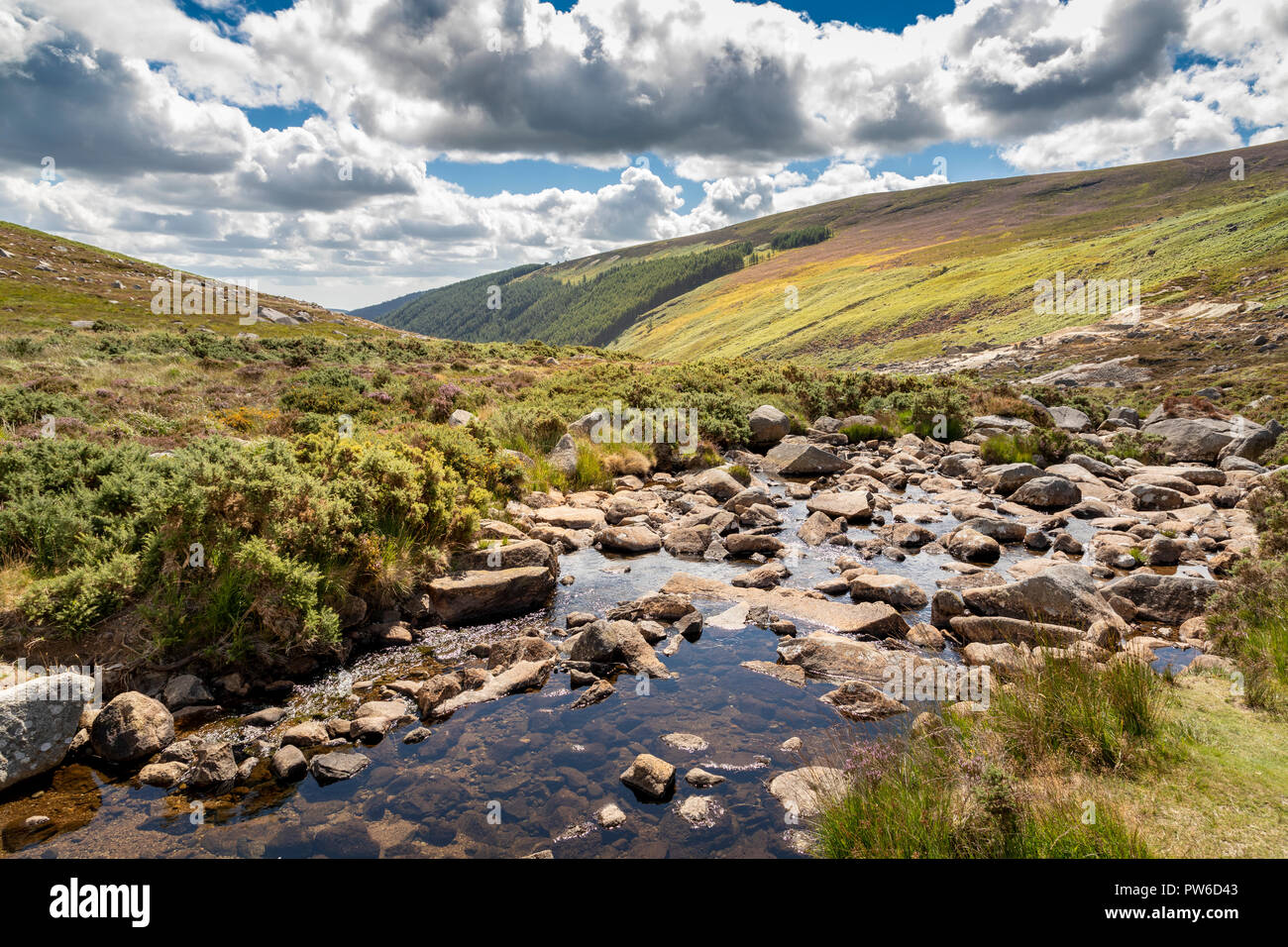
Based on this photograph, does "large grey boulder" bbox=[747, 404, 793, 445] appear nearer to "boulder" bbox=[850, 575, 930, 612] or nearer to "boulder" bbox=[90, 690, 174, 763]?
"boulder" bbox=[850, 575, 930, 612]

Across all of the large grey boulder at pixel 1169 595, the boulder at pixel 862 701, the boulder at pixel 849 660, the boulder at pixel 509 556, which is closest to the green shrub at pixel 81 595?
the boulder at pixel 509 556

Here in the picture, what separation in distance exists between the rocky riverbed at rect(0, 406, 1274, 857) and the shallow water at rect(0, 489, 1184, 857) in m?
0.03

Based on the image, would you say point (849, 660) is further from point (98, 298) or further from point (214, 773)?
point (98, 298)

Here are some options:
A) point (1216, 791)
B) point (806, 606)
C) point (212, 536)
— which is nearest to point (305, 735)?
point (212, 536)

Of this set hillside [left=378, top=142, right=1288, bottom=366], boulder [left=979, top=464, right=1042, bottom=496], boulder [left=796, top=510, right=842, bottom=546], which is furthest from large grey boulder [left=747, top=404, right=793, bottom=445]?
hillside [left=378, top=142, right=1288, bottom=366]

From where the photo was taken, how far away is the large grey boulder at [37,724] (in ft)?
19.9

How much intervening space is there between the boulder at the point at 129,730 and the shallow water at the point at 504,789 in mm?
266

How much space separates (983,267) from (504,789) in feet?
360

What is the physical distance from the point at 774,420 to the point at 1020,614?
18025mm

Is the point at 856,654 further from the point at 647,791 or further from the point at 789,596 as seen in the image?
the point at 647,791

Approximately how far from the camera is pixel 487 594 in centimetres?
1081

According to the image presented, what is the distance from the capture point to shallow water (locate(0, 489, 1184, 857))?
5.53 meters

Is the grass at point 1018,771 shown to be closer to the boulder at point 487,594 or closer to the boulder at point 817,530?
the boulder at point 487,594
